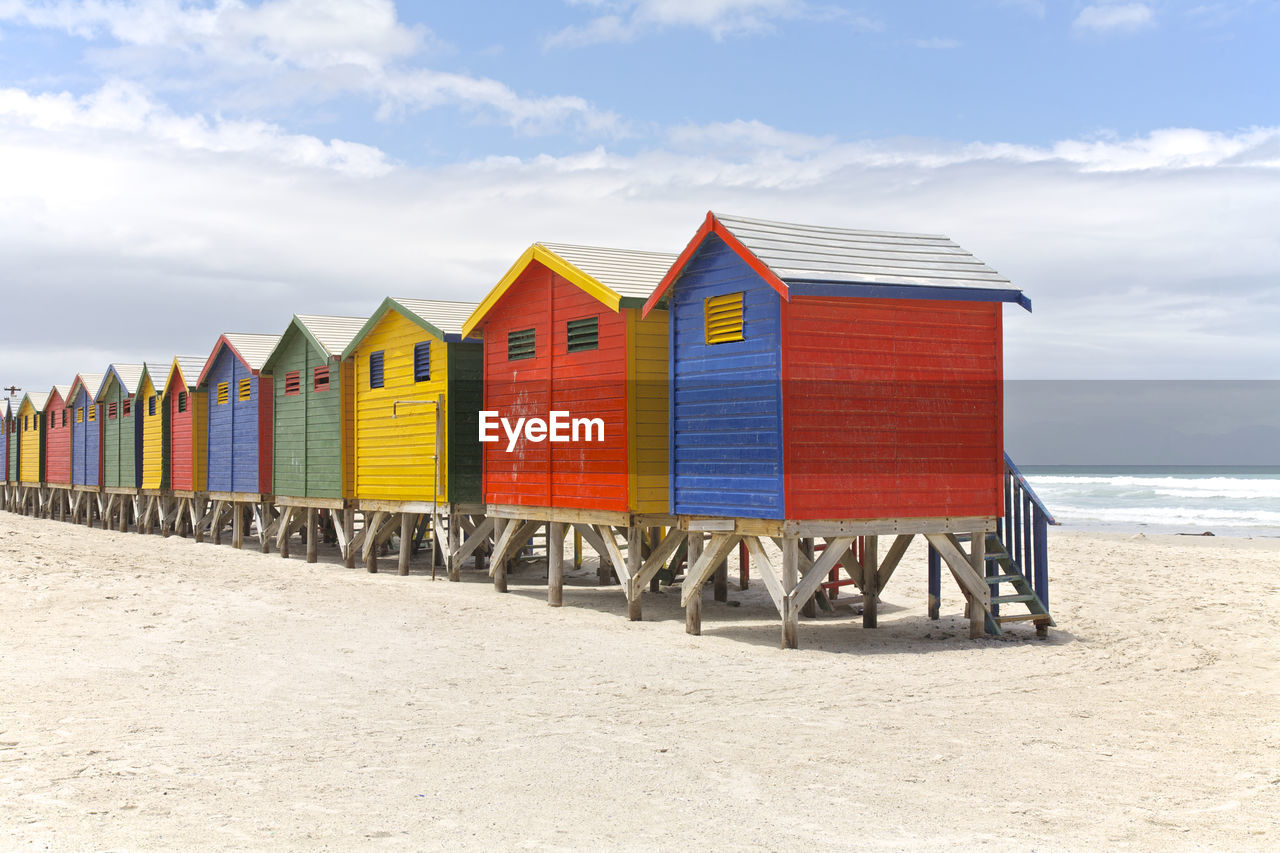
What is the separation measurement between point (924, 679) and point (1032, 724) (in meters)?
1.82

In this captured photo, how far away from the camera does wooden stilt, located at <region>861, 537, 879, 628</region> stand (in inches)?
555

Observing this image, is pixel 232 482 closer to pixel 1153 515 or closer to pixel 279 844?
pixel 279 844

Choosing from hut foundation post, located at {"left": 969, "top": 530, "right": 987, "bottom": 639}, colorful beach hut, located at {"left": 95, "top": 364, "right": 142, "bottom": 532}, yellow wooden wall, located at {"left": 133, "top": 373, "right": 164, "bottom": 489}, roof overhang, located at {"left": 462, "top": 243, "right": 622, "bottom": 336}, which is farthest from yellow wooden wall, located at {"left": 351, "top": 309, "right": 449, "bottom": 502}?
colorful beach hut, located at {"left": 95, "top": 364, "right": 142, "bottom": 532}

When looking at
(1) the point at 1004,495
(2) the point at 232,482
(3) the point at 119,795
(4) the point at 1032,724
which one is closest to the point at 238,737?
(3) the point at 119,795

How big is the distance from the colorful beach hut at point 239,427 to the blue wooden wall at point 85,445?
11.1m

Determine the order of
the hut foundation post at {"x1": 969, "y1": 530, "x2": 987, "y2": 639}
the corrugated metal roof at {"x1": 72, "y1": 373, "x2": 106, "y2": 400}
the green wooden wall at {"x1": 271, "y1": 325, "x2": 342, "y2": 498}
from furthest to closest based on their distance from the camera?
the corrugated metal roof at {"x1": 72, "y1": 373, "x2": 106, "y2": 400}, the green wooden wall at {"x1": 271, "y1": 325, "x2": 342, "y2": 498}, the hut foundation post at {"x1": 969, "y1": 530, "x2": 987, "y2": 639}

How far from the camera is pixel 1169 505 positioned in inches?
2152

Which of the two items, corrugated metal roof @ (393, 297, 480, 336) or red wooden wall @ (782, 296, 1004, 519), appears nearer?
red wooden wall @ (782, 296, 1004, 519)

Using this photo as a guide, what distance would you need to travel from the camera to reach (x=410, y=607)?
1537 centimetres

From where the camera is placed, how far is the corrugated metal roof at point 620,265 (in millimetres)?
14445

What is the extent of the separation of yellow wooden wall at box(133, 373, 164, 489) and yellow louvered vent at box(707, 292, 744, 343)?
77.6 feet

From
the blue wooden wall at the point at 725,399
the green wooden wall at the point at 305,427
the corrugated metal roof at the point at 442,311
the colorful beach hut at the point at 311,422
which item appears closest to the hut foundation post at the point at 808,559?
the blue wooden wall at the point at 725,399

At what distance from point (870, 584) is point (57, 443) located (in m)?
38.3

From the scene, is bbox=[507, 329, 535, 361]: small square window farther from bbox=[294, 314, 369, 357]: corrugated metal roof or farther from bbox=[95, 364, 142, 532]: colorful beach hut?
bbox=[95, 364, 142, 532]: colorful beach hut
